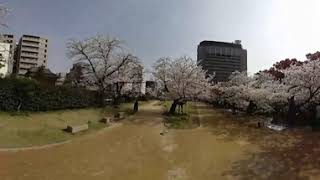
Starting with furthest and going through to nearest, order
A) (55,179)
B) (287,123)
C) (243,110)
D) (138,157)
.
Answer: (243,110)
(287,123)
(138,157)
(55,179)

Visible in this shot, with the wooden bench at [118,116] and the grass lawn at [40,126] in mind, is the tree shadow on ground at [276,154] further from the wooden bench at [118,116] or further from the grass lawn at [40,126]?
the grass lawn at [40,126]

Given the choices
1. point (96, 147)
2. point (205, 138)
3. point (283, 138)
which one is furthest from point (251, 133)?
point (96, 147)

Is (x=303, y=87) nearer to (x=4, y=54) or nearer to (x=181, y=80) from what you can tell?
(x=181, y=80)

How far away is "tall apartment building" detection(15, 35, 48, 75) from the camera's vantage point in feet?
303

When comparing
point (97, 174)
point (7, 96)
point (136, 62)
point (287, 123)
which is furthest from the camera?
point (136, 62)

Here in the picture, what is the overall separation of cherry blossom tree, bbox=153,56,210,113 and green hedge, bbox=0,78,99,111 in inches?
326

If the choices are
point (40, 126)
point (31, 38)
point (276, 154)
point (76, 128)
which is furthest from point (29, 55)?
point (276, 154)

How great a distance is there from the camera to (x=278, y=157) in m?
17.0

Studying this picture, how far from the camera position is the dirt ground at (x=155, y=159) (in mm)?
13297

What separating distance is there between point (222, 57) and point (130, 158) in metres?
69.0

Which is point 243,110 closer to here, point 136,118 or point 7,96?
point 136,118

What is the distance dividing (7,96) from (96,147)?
31.8 feet

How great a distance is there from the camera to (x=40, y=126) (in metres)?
20.6

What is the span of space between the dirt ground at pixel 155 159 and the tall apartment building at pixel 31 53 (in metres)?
76.8
